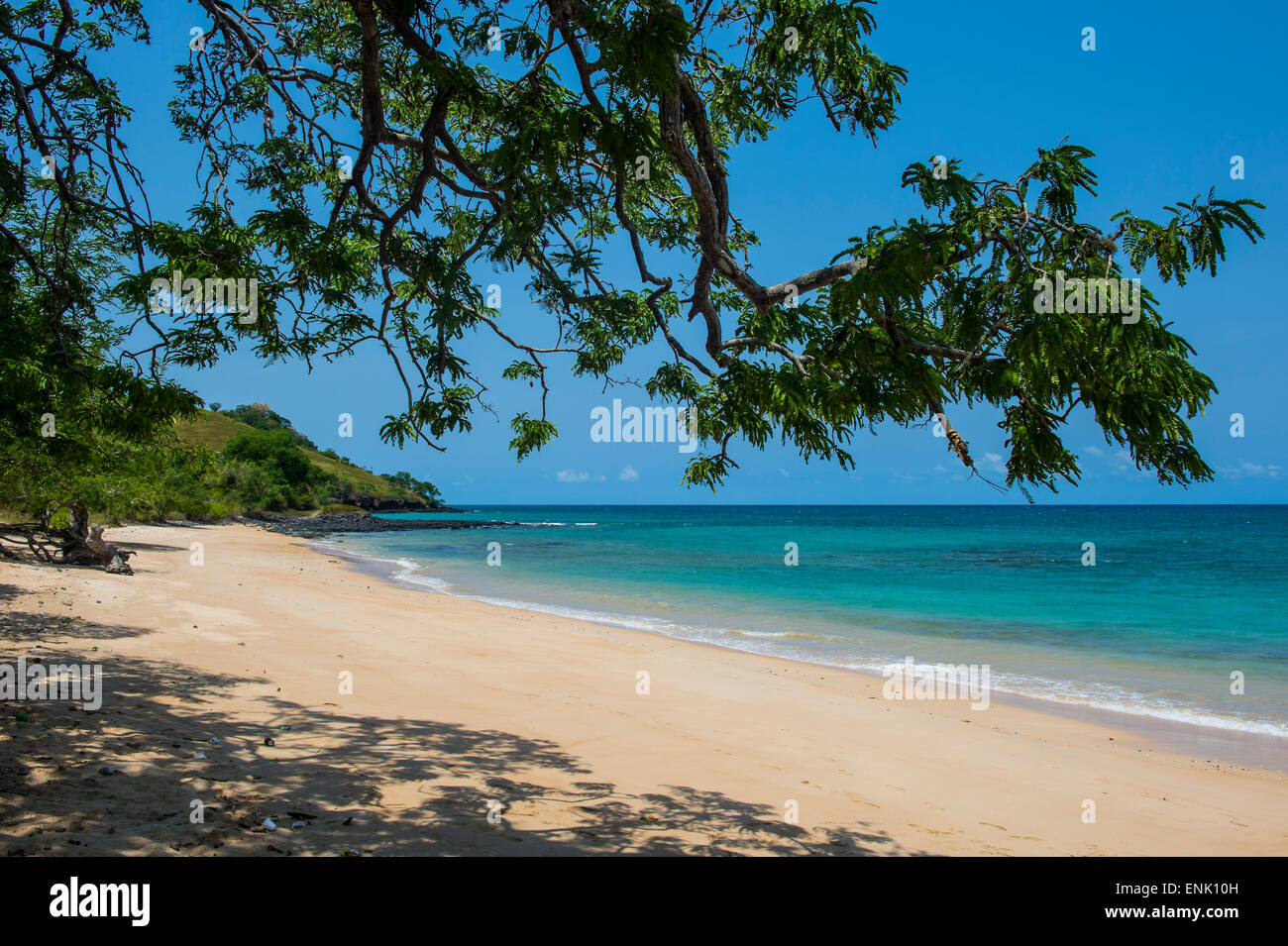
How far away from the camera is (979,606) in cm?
2345

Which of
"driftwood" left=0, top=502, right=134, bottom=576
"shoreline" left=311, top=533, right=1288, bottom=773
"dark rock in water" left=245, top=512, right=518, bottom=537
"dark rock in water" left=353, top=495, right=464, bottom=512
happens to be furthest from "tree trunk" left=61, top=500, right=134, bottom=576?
"dark rock in water" left=353, top=495, right=464, bottom=512

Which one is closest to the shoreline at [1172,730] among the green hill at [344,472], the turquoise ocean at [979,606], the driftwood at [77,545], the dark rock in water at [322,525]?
the turquoise ocean at [979,606]

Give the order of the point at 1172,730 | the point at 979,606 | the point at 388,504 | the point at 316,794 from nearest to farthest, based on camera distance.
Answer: the point at 316,794 < the point at 1172,730 < the point at 979,606 < the point at 388,504

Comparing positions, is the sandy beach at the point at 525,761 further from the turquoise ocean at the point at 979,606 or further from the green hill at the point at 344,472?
the green hill at the point at 344,472

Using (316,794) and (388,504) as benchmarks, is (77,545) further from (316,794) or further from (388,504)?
(388,504)

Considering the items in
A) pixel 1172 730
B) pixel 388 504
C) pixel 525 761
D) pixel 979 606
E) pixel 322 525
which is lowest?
pixel 979 606

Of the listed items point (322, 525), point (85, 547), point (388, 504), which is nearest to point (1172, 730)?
point (85, 547)

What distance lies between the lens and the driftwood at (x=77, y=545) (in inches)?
663

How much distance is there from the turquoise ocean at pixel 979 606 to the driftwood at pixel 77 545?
934 centimetres

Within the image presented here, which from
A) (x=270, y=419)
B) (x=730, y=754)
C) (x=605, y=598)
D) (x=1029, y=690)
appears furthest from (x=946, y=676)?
(x=270, y=419)

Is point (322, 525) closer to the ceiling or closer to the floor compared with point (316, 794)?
closer to the floor

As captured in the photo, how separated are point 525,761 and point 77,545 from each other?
1619 centimetres

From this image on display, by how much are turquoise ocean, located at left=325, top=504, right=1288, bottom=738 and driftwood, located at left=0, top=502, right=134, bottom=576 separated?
934cm
